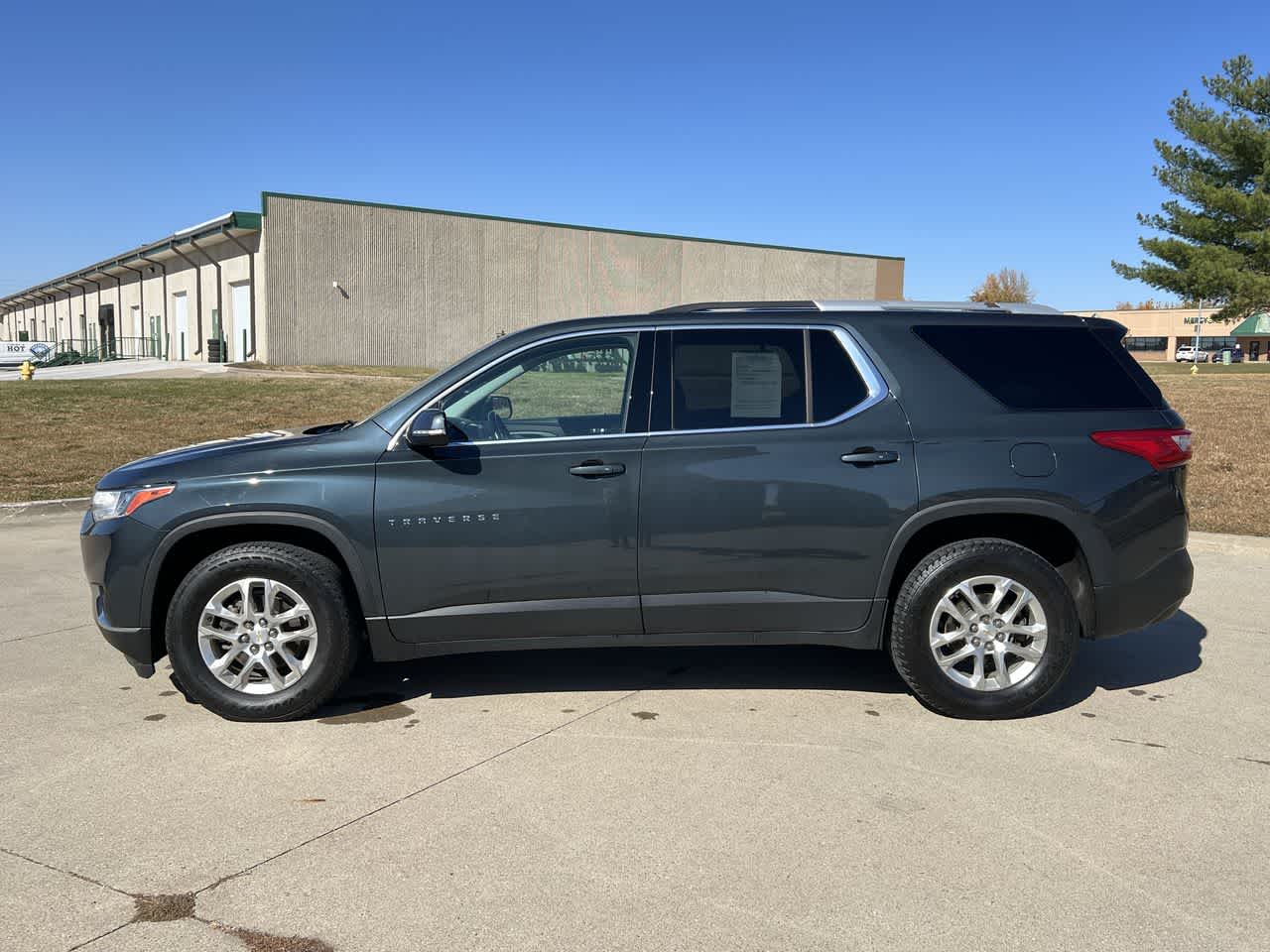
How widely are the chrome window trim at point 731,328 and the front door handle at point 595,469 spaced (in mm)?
143

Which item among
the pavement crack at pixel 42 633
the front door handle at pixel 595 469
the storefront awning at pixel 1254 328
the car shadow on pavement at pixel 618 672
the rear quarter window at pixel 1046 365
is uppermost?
the storefront awning at pixel 1254 328

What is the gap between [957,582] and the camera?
180 inches

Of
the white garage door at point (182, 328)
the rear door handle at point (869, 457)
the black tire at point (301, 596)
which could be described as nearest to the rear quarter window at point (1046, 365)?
the rear door handle at point (869, 457)

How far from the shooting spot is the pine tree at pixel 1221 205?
25844mm

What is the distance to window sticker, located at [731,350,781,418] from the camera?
4652mm


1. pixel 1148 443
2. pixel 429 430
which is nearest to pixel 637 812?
pixel 429 430

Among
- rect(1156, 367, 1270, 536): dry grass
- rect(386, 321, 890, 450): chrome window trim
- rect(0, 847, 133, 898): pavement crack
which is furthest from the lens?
rect(1156, 367, 1270, 536): dry grass

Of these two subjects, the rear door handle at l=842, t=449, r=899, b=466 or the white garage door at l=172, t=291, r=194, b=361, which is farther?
the white garage door at l=172, t=291, r=194, b=361

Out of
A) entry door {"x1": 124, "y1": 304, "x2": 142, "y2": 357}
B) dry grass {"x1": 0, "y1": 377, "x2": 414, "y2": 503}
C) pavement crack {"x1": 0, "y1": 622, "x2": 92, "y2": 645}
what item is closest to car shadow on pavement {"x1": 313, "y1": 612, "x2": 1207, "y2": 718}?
pavement crack {"x1": 0, "y1": 622, "x2": 92, "y2": 645}

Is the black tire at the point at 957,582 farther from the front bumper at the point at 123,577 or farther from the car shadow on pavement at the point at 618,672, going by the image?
the front bumper at the point at 123,577

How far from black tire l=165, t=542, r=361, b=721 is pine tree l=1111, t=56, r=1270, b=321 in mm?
26947

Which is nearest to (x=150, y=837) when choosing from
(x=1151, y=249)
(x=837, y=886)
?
(x=837, y=886)

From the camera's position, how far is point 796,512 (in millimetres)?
4496

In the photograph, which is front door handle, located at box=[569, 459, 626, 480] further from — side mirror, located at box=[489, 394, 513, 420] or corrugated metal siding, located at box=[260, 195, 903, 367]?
corrugated metal siding, located at box=[260, 195, 903, 367]
